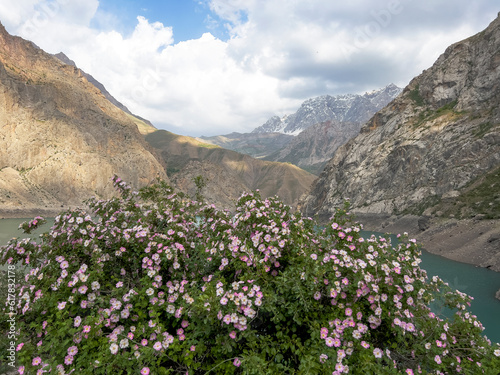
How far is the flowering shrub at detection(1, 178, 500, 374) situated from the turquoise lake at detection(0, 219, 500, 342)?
1045 inches

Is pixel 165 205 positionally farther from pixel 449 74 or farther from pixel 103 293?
pixel 449 74

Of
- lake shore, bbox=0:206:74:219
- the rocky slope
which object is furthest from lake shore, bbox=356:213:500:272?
lake shore, bbox=0:206:74:219

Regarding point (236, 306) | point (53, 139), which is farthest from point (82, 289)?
point (53, 139)

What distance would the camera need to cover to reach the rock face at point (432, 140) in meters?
82.1

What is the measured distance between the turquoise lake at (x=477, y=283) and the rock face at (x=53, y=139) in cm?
6147

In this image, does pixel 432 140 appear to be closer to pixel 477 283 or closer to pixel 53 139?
pixel 477 283

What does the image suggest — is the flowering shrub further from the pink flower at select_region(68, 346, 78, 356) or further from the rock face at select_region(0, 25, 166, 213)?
the rock face at select_region(0, 25, 166, 213)

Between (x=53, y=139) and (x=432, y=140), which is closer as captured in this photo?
(x=432, y=140)

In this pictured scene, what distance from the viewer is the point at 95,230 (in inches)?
232

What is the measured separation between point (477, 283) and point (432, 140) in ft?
232

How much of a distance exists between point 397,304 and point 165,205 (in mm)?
5534

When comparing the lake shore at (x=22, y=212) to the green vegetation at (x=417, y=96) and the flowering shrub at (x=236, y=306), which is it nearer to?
the flowering shrub at (x=236, y=306)

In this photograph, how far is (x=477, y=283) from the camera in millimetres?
39844

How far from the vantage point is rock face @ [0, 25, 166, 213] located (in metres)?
110
